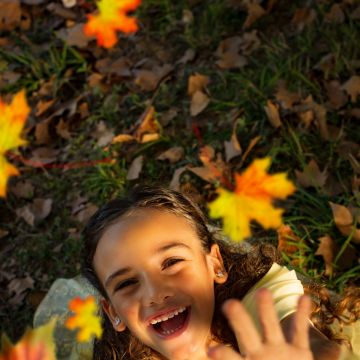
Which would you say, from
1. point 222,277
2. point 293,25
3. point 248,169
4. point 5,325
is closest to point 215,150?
point 248,169

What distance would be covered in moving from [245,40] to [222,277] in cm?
170

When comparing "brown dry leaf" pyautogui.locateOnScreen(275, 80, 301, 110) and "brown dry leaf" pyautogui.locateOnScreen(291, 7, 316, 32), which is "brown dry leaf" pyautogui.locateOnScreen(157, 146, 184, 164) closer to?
"brown dry leaf" pyautogui.locateOnScreen(275, 80, 301, 110)

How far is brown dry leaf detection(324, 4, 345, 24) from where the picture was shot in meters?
3.04

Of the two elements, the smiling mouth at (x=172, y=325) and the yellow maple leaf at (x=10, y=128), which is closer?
the smiling mouth at (x=172, y=325)

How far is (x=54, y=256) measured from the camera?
3.01 metres

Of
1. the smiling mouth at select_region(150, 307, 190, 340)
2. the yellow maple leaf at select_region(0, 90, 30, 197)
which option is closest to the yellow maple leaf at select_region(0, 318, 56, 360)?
the smiling mouth at select_region(150, 307, 190, 340)

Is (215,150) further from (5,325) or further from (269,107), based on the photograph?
(5,325)

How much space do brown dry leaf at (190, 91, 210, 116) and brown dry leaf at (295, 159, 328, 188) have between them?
707 millimetres

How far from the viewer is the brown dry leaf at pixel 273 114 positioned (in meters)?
2.82

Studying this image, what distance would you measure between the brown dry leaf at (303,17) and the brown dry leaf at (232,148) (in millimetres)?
756

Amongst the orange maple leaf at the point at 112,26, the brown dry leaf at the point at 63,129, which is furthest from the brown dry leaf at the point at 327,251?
the orange maple leaf at the point at 112,26

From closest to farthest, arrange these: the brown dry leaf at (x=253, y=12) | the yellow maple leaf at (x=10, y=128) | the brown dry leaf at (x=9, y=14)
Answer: the brown dry leaf at (x=253, y=12)
the yellow maple leaf at (x=10, y=128)
the brown dry leaf at (x=9, y=14)

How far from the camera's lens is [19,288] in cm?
294

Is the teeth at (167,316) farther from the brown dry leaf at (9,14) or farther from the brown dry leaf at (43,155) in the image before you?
the brown dry leaf at (9,14)
